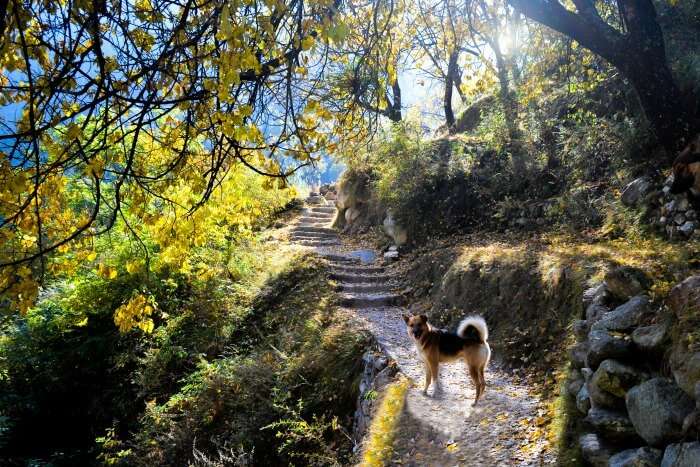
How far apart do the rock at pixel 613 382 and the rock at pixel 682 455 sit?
658 mm

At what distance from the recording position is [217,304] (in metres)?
10.7

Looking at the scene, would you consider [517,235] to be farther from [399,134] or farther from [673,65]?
[399,134]

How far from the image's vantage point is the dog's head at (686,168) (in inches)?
219

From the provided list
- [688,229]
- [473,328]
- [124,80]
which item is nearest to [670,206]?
[688,229]

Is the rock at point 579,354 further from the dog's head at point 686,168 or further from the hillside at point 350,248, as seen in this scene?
the dog's head at point 686,168

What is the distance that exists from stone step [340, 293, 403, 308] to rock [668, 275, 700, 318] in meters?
6.36

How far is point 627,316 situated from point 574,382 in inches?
32.1

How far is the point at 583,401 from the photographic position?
3707mm

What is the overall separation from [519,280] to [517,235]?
2282 millimetres

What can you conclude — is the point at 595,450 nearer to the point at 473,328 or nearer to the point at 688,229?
the point at 473,328

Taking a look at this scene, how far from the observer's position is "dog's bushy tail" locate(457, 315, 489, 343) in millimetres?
4855

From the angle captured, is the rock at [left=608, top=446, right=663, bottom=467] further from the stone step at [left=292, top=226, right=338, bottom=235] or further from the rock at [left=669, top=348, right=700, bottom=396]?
the stone step at [left=292, top=226, right=338, bottom=235]

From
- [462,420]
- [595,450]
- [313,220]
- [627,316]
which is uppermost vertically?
[313,220]

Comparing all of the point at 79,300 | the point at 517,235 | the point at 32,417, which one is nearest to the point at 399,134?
the point at 517,235
